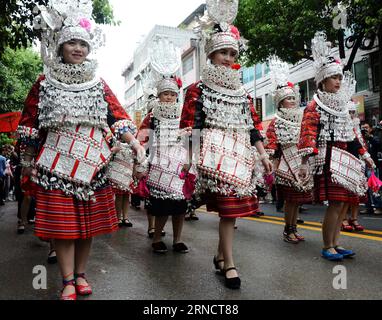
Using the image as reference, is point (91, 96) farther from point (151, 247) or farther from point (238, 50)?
point (151, 247)

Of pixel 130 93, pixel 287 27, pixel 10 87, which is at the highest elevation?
pixel 130 93

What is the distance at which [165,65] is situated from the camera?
581 centimetres

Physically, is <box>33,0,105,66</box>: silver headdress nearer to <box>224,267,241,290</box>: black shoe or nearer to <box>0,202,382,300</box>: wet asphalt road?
<box>0,202,382,300</box>: wet asphalt road

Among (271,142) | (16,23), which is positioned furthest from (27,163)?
(16,23)

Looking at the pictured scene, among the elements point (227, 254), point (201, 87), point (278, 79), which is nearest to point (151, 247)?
point (227, 254)

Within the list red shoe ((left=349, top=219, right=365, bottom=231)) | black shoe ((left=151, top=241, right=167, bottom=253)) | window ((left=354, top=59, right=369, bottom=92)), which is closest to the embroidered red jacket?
black shoe ((left=151, top=241, right=167, bottom=253))

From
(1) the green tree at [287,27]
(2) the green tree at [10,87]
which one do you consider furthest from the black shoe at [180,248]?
(2) the green tree at [10,87]

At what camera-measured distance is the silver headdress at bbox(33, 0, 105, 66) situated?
11.0 ft

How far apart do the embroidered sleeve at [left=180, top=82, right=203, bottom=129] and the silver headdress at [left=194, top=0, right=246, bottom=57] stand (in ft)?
1.51

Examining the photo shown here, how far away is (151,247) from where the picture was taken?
17.0 ft

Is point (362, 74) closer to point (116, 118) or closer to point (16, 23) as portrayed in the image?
point (16, 23)

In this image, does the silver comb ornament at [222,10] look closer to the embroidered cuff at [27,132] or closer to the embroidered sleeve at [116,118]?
the embroidered sleeve at [116,118]

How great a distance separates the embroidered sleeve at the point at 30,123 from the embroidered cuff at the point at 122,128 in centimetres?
61

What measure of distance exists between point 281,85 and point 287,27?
967 cm
